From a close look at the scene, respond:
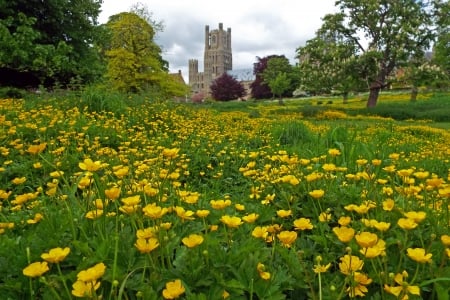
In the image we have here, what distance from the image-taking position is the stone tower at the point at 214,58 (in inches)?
4230

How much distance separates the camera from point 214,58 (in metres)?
108

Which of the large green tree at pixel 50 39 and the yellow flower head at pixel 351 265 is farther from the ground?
the large green tree at pixel 50 39

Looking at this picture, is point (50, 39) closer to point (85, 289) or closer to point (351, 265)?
point (85, 289)

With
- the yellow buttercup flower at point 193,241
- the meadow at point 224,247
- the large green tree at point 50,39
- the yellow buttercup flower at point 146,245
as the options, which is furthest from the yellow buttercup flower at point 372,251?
the large green tree at point 50,39

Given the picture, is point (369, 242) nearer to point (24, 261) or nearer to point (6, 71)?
point (24, 261)

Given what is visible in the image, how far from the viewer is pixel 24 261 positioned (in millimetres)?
1163

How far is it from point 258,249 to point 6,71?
1322cm

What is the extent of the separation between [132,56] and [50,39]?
938 centimetres

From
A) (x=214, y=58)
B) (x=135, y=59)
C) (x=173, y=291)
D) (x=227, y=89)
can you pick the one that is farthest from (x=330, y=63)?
(x=214, y=58)

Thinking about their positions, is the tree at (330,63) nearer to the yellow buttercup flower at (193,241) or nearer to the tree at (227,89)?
the yellow buttercup flower at (193,241)

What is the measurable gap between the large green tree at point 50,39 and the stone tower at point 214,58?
94433 millimetres

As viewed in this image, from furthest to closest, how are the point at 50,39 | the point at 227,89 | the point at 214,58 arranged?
the point at 214,58 < the point at 227,89 < the point at 50,39

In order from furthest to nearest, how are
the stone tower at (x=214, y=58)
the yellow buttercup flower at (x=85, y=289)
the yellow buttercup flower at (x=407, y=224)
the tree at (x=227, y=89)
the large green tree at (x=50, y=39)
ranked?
the stone tower at (x=214, y=58) < the tree at (x=227, y=89) < the large green tree at (x=50, y=39) < the yellow buttercup flower at (x=407, y=224) < the yellow buttercup flower at (x=85, y=289)

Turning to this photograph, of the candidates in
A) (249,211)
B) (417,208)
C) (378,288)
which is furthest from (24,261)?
(417,208)
